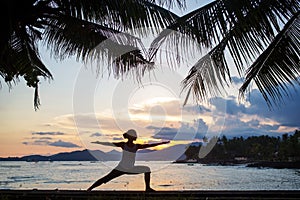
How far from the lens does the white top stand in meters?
7.59

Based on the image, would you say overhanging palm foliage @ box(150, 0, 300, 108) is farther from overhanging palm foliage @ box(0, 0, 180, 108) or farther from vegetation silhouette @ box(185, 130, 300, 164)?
vegetation silhouette @ box(185, 130, 300, 164)

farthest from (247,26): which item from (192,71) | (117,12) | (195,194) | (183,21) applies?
(195,194)

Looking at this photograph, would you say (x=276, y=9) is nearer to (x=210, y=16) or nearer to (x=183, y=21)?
(x=210, y=16)

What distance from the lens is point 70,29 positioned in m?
7.05

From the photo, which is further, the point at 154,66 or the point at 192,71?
the point at 154,66

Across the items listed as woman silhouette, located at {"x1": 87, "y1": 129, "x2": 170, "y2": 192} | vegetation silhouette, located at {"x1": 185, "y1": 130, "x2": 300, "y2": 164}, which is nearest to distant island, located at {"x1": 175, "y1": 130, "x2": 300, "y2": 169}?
vegetation silhouette, located at {"x1": 185, "y1": 130, "x2": 300, "y2": 164}

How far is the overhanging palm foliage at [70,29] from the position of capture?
250 inches

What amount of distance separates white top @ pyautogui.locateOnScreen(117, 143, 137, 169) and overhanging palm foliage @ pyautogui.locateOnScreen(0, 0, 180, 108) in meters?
1.36

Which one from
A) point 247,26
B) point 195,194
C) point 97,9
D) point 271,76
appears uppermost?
point 97,9

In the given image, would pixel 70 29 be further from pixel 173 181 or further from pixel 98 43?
pixel 173 181

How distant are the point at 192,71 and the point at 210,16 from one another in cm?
102

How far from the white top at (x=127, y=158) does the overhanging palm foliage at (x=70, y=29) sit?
1356 mm

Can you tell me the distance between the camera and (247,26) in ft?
17.9

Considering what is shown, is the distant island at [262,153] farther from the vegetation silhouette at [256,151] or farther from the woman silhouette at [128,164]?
the woman silhouette at [128,164]
